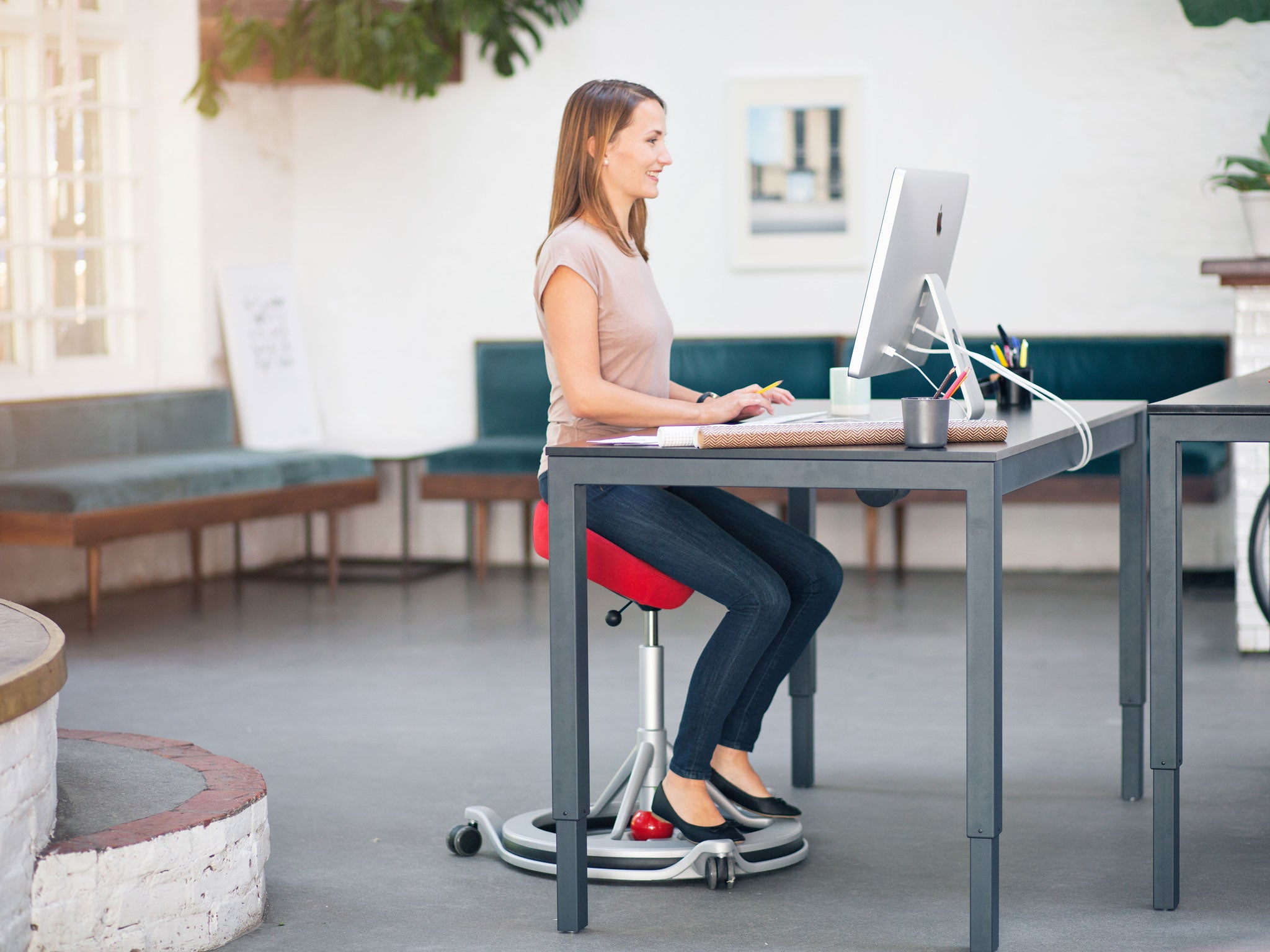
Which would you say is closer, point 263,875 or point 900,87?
point 263,875

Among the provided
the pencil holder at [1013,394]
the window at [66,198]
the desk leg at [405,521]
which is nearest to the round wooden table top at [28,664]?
the pencil holder at [1013,394]

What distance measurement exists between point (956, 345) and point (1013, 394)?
1.93 feet

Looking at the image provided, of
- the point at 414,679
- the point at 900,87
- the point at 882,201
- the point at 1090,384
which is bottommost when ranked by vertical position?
the point at 414,679

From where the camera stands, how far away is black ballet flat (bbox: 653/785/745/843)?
2943mm

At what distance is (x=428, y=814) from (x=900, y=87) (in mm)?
4436

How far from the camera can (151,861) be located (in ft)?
8.25

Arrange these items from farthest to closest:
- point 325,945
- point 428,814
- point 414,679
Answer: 1. point 414,679
2. point 428,814
3. point 325,945

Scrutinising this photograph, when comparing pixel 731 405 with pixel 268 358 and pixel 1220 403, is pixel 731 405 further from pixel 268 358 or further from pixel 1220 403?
pixel 268 358

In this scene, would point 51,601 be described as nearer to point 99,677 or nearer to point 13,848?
point 99,677

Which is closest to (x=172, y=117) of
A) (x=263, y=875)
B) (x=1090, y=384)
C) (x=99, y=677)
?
(x=99, y=677)

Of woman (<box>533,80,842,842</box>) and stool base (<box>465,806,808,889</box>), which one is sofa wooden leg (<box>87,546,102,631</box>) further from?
woman (<box>533,80,842,842</box>)

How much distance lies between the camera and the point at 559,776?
2713 millimetres

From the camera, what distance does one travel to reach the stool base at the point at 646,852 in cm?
289

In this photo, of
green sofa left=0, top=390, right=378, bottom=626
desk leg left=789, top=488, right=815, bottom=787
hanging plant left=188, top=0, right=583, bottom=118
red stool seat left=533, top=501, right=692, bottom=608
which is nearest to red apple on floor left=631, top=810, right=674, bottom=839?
red stool seat left=533, top=501, right=692, bottom=608
